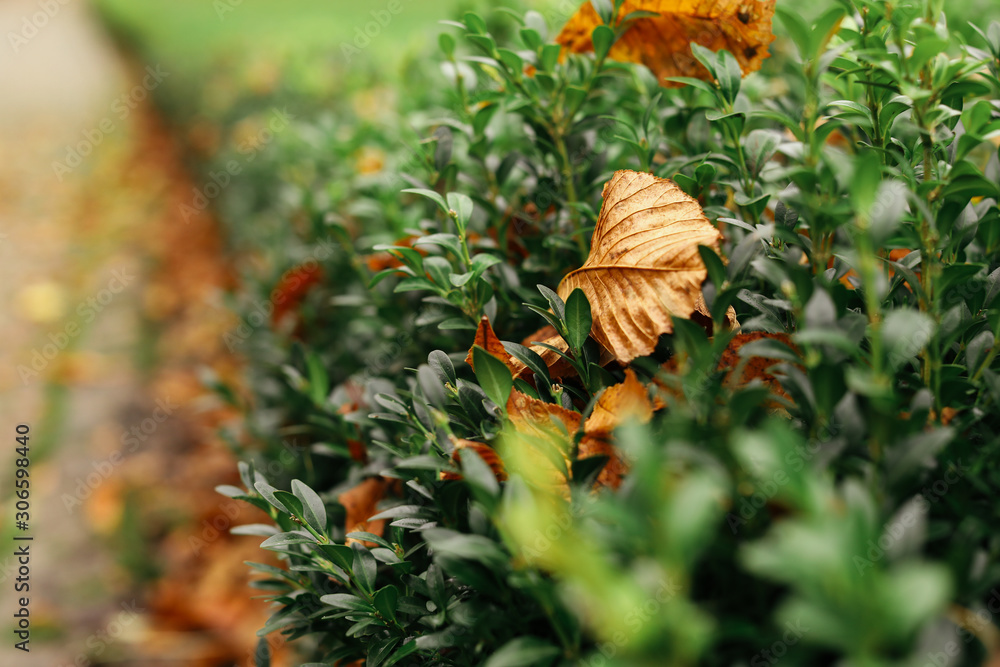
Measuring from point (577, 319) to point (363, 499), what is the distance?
68 cm

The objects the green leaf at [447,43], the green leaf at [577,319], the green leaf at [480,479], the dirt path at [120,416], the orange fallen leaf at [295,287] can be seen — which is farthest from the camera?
the dirt path at [120,416]

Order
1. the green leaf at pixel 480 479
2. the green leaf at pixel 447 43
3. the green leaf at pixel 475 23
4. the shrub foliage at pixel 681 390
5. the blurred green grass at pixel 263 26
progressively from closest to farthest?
the shrub foliage at pixel 681 390, the green leaf at pixel 480 479, the green leaf at pixel 475 23, the green leaf at pixel 447 43, the blurred green grass at pixel 263 26

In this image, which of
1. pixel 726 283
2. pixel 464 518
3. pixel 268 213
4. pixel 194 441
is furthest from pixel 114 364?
pixel 726 283

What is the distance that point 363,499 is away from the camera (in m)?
1.40

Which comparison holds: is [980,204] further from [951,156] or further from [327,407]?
[327,407]

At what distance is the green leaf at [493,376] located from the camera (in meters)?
0.98

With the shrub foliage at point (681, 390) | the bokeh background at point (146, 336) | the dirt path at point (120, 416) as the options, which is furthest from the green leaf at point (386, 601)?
the dirt path at point (120, 416)

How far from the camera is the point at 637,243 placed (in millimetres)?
1091

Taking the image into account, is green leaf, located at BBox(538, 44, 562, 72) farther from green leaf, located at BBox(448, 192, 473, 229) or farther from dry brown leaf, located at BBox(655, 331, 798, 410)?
dry brown leaf, located at BBox(655, 331, 798, 410)

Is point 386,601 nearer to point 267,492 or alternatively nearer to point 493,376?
point 267,492

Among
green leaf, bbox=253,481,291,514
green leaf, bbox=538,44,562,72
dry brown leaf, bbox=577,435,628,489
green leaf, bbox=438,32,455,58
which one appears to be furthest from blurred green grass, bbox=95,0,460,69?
dry brown leaf, bbox=577,435,628,489

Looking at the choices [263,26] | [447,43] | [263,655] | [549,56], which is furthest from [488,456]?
[263,26]

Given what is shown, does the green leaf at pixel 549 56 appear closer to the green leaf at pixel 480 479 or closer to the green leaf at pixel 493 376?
the green leaf at pixel 493 376

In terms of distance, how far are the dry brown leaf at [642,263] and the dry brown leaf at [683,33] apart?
1.38 feet
